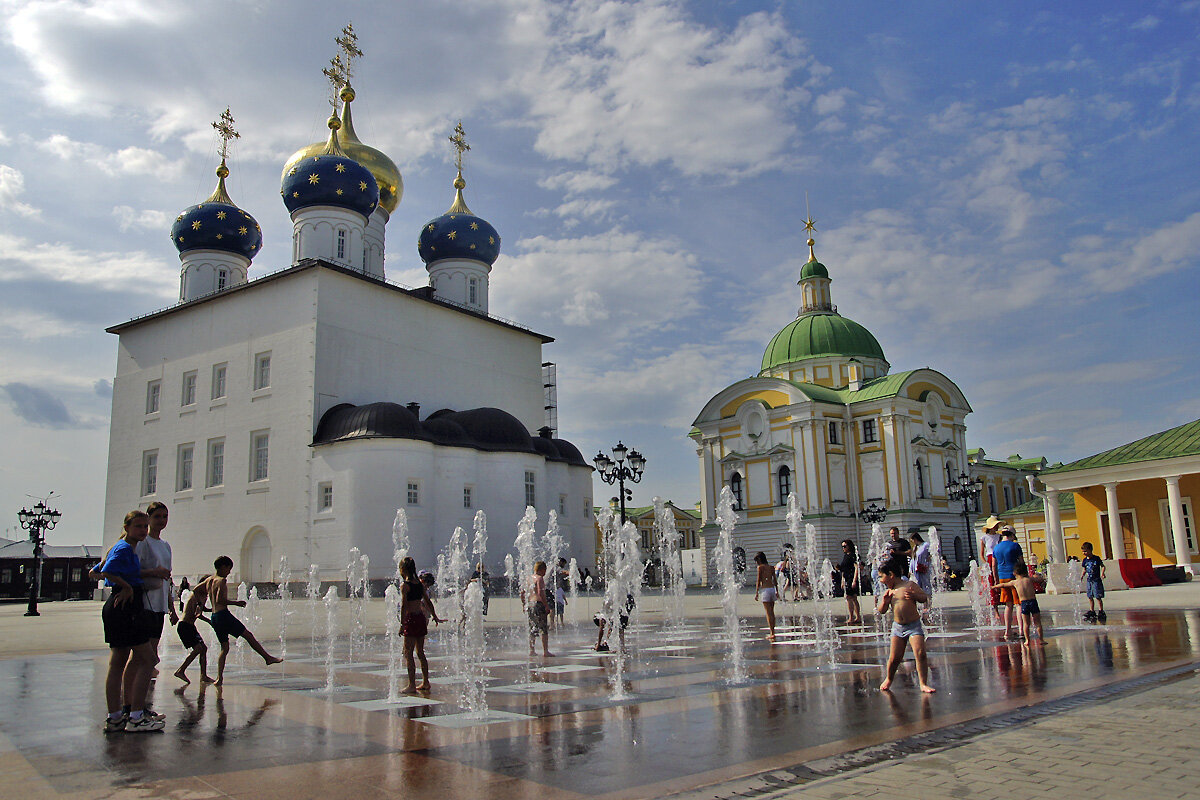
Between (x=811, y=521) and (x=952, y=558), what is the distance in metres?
9.40

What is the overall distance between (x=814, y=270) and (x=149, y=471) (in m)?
41.9

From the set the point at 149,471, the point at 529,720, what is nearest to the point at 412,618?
the point at 529,720

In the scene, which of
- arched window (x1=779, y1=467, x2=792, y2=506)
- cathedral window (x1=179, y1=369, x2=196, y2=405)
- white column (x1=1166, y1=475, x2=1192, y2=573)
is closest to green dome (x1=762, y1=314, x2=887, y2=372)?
arched window (x1=779, y1=467, x2=792, y2=506)

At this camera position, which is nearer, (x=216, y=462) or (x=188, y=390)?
(x=216, y=462)

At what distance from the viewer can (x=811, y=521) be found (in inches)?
1738

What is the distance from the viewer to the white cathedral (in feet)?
116

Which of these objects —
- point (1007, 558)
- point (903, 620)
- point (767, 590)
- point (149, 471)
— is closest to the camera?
point (903, 620)

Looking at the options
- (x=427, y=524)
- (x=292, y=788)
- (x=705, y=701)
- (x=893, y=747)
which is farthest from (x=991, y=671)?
(x=427, y=524)

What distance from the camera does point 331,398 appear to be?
37750mm

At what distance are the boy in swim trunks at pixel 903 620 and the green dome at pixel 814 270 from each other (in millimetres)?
52316

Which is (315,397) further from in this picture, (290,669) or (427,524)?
(290,669)

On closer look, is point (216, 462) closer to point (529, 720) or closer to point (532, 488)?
point (532, 488)

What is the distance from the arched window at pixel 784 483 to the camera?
1826 inches

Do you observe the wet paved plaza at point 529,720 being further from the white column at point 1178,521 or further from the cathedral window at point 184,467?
the cathedral window at point 184,467
